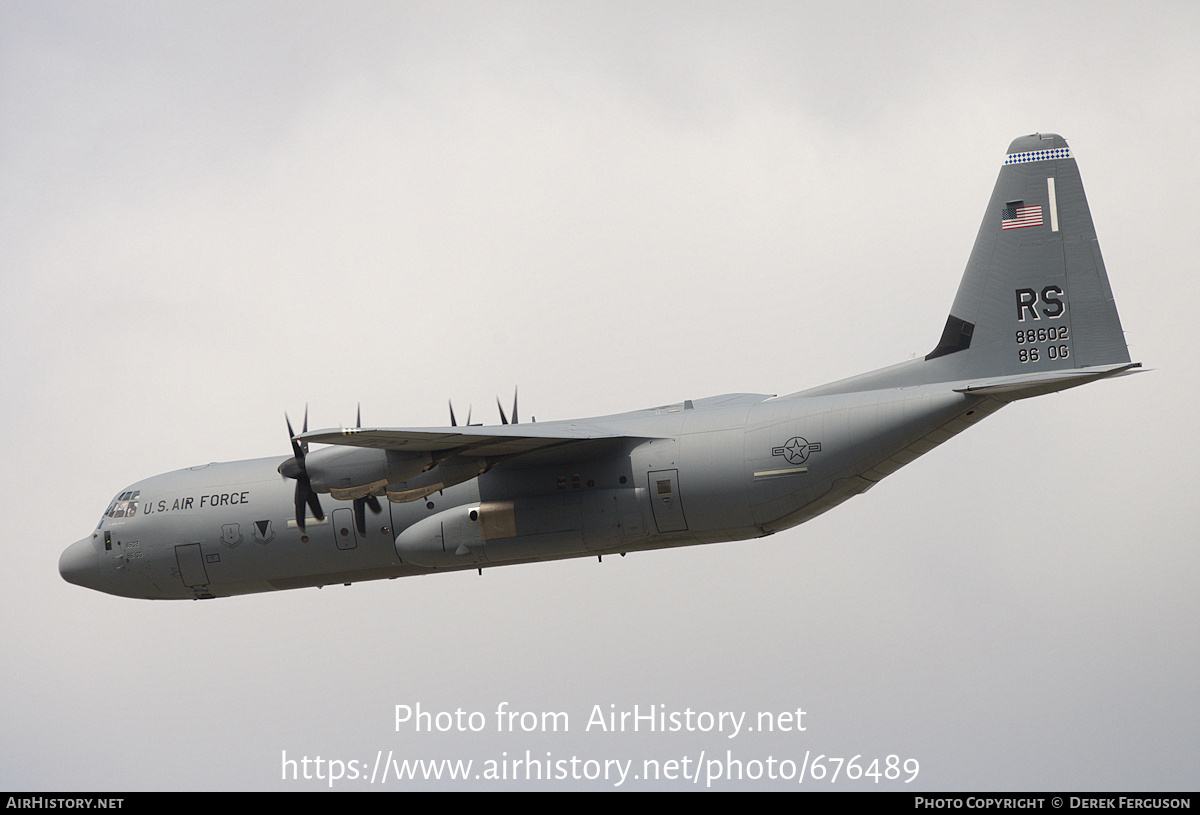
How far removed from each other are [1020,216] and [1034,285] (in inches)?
53.2

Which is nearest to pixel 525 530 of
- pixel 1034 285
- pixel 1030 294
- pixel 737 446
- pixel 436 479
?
pixel 436 479

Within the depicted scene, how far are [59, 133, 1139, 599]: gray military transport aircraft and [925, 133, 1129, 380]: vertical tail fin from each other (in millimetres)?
26

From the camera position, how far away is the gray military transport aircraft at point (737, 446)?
25.5 metres

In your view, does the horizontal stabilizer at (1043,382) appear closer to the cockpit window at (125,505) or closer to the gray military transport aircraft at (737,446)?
the gray military transport aircraft at (737,446)

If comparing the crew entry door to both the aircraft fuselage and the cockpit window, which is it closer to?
the aircraft fuselage

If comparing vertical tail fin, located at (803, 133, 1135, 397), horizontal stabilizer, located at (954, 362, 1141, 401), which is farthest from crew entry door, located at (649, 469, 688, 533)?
horizontal stabilizer, located at (954, 362, 1141, 401)

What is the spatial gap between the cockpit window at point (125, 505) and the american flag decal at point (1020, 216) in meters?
18.8

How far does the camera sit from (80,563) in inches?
1220

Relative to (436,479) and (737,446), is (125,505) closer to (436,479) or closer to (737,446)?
(436,479)

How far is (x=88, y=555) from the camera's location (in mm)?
30859

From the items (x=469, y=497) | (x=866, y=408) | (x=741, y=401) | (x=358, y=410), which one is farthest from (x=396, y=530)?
(x=866, y=408)

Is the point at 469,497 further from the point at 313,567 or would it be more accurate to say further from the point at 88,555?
the point at 88,555

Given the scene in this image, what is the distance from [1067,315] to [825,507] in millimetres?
5572

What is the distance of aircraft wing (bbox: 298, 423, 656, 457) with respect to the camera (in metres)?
24.5
